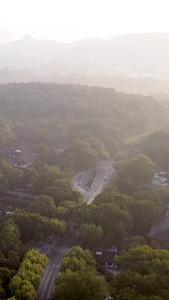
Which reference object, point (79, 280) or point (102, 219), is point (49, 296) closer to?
point (79, 280)

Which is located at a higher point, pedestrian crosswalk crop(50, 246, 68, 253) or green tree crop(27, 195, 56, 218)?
green tree crop(27, 195, 56, 218)

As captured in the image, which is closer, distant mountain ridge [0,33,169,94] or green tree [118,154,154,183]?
green tree [118,154,154,183]

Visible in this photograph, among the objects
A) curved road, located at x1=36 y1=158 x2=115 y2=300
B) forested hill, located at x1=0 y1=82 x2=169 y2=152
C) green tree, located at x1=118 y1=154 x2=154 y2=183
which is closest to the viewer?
curved road, located at x1=36 y1=158 x2=115 y2=300

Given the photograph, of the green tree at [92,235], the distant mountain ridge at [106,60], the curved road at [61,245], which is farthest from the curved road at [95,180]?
the distant mountain ridge at [106,60]

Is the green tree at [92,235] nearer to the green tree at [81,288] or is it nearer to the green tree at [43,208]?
the green tree at [43,208]

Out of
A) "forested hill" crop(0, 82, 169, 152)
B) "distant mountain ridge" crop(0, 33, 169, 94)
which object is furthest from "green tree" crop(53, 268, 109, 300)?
"distant mountain ridge" crop(0, 33, 169, 94)

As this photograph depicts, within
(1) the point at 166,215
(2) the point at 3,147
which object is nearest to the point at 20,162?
(2) the point at 3,147

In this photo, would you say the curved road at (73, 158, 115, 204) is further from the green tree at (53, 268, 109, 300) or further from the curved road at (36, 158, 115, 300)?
the green tree at (53, 268, 109, 300)

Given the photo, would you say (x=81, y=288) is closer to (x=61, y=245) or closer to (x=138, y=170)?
(x=61, y=245)
